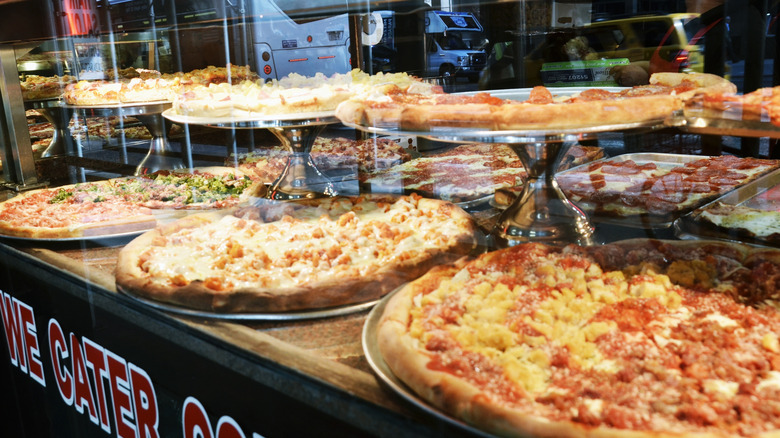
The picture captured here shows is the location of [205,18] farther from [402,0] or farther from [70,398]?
[70,398]

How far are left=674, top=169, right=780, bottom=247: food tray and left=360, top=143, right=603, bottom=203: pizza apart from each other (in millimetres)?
639

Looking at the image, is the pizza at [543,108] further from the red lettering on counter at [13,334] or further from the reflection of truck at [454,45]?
the red lettering on counter at [13,334]

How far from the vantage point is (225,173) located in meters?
3.26

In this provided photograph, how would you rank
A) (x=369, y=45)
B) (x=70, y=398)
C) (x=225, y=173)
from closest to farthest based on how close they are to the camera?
1. (x=70, y=398)
2. (x=369, y=45)
3. (x=225, y=173)

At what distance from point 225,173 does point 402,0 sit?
1502 millimetres

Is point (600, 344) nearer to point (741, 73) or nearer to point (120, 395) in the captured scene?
point (741, 73)

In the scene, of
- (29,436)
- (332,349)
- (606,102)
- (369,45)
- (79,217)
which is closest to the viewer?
(332,349)

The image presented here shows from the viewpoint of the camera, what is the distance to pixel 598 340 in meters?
1.23

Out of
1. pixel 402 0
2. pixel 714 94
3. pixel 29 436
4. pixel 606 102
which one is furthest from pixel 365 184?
pixel 29 436

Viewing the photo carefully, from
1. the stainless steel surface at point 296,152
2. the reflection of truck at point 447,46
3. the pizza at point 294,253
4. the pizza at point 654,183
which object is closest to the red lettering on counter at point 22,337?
the pizza at point 294,253

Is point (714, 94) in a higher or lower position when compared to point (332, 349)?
higher

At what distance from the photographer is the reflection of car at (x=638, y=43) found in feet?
6.42

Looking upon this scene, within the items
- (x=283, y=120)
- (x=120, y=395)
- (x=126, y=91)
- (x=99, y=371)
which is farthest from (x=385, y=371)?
(x=126, y=91)

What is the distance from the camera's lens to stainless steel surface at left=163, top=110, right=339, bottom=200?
2.47 m
